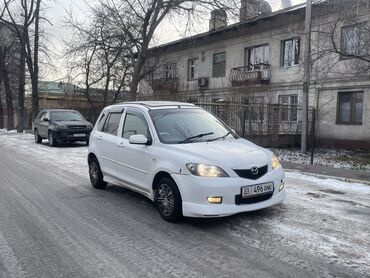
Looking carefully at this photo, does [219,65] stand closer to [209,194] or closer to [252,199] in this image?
[252,199]

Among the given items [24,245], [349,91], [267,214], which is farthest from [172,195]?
[349,91]

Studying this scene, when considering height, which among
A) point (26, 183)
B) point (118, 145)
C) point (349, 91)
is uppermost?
point (349, 91)

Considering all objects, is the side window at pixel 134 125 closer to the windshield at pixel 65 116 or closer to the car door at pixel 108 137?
the car door at pixel 108 137

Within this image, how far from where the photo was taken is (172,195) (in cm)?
530


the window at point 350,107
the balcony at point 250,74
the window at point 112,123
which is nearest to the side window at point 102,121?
the window at point 112,123

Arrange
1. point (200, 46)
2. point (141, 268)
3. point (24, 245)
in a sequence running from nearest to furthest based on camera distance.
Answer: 1. point (141, 268)
2. point (24, 245)
3. point (200, 46)

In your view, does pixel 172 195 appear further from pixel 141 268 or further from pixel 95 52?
pixel 95 52

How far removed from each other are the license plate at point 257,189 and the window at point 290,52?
60.6 feet

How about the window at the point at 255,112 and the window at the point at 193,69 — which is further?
the window at the point at 193,69

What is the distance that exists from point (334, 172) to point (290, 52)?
1428 centimetres

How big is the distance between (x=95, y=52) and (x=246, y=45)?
381 inches

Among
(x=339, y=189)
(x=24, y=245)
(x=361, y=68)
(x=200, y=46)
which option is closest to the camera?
(x=24, y=245)

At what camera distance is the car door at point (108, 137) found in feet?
22.9

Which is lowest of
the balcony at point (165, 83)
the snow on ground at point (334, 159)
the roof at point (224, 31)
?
the snow on ground at point (334, 159)
